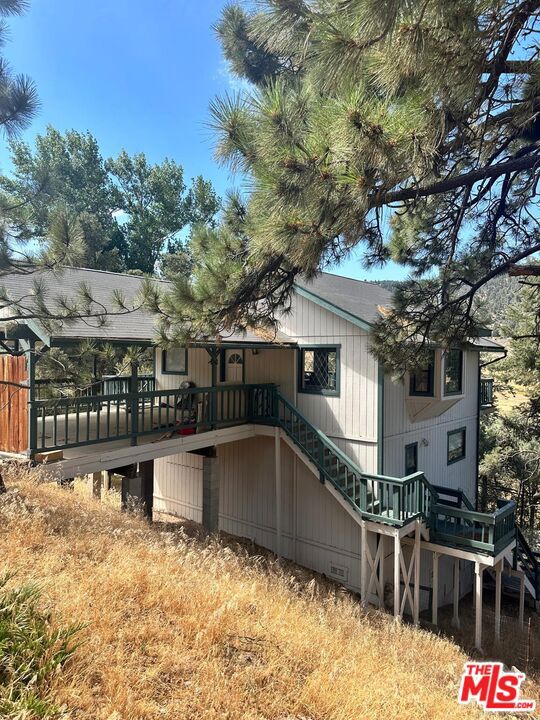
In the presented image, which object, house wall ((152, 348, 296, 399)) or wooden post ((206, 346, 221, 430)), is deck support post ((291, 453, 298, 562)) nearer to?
house wall ((152, 348, 296, 399))

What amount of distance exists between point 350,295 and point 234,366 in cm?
404

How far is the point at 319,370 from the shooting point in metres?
11.2

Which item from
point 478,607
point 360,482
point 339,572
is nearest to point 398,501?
point 360,482

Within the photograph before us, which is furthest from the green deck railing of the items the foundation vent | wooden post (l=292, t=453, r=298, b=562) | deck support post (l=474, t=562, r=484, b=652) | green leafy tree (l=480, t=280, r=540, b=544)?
green leafy tree (l=480, t=280, r=540, b=544)

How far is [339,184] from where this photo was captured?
3896 millimetres

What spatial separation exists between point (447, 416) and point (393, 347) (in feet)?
20.4

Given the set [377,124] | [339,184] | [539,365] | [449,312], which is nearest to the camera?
[377,124]

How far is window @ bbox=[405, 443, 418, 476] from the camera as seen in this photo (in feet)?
36.4

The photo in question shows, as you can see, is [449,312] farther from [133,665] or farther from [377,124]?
[133,665]

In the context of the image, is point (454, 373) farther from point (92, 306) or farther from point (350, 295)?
point (92, 306)

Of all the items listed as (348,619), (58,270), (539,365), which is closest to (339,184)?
(58,270)

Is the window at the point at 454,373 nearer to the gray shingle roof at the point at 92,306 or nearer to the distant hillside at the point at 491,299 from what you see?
the distant hillside at the point at 491,299

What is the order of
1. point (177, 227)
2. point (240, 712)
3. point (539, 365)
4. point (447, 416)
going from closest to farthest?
point (240, 712) → point (447, 416) → point (539, 365) → point (177, 227)

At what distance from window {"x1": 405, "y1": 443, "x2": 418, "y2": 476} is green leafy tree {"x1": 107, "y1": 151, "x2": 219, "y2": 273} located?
24.8m
